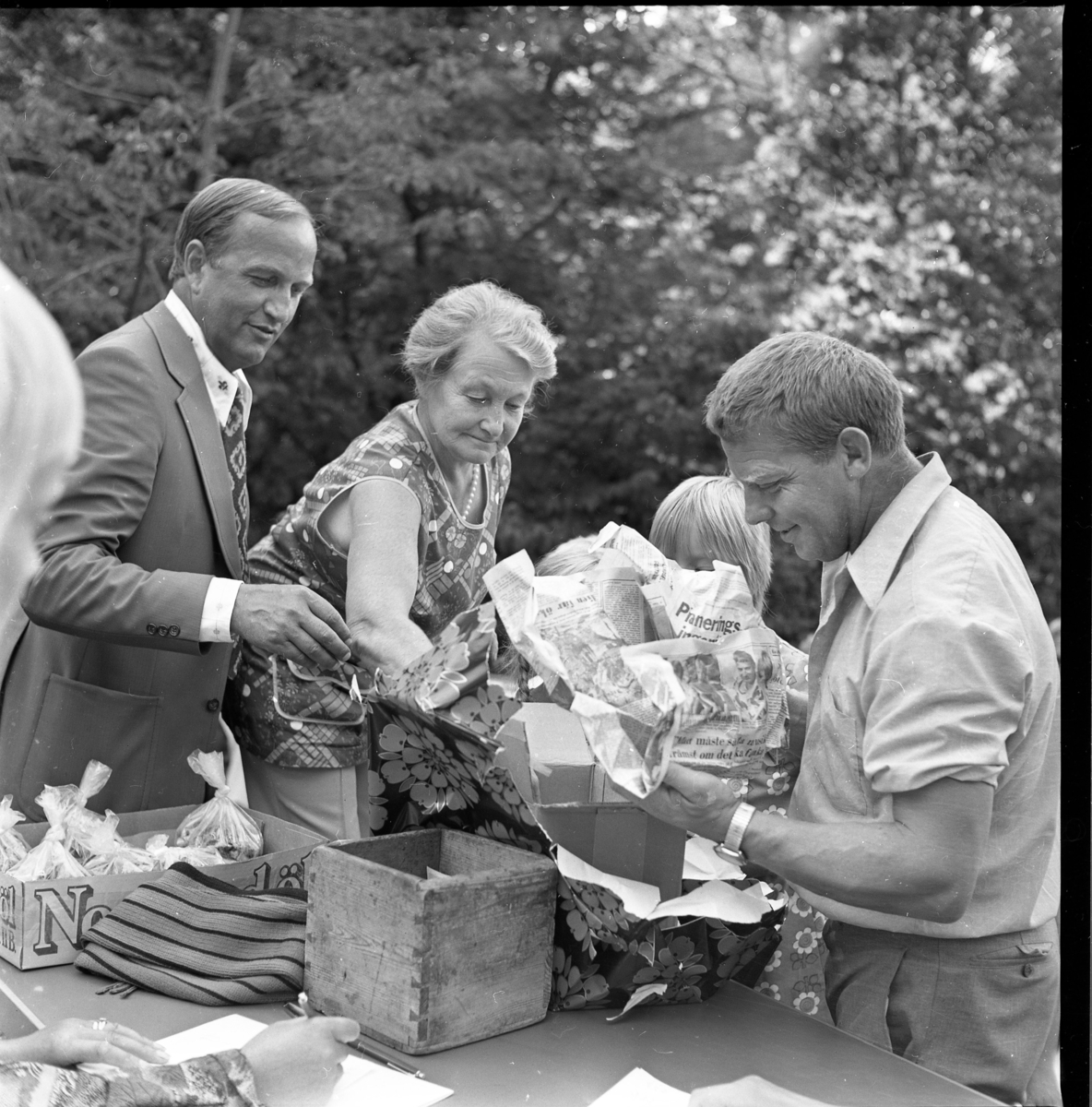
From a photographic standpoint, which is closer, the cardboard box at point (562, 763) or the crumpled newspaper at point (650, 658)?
the crumpled newspaper at point (650, 658)

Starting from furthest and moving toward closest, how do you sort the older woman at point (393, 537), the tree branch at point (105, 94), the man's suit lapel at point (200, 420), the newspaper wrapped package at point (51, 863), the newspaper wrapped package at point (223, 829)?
the tree branch at point (105, 94) → the man's suit lapel at point (200, 420) → the older woman at point (393, 537) → the newspaper wrapped package at point (223, 829) → the newspaper wrapped package at point (51, 863)

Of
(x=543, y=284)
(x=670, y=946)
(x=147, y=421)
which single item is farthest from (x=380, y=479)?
(x=543, y=284)

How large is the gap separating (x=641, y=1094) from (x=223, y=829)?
89cm

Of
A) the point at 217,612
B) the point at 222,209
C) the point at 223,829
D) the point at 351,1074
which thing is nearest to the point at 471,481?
the point at 217,612

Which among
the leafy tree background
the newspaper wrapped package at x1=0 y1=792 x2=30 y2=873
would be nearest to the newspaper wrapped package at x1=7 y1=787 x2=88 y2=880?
the newspaper wrapped package at x1=0 y1=792 x2=30 y2=873

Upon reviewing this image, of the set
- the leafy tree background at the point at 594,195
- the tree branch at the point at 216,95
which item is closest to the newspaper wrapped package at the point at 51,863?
the leafy tree background at the point at 594,195

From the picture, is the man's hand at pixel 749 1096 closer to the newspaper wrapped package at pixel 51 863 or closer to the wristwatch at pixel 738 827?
the wristwatch at pixel 738 827

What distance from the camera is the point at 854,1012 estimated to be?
5.13ft

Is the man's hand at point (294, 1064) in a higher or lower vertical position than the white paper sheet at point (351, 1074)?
higher

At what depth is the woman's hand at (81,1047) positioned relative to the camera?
1317mm

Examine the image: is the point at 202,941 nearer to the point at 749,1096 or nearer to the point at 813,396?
the point at 749,1096

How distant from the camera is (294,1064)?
1.33 m

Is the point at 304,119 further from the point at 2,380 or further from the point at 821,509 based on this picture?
the point at 821,509

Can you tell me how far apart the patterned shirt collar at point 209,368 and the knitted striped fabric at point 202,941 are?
Result: 937 mm
